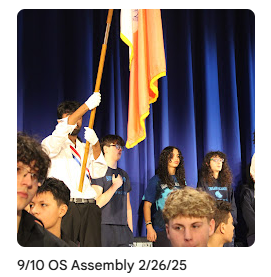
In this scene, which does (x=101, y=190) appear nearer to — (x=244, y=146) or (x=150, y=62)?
(x=150, y=62)

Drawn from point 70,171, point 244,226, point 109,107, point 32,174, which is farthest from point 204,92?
point 32,174

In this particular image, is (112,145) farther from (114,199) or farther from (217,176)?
(217,176)

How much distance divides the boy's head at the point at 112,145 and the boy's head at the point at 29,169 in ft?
4.74

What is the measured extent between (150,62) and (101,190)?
0.98m

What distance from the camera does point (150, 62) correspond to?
292 centimetres

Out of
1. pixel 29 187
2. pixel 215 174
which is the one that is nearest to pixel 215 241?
pixel 29 187

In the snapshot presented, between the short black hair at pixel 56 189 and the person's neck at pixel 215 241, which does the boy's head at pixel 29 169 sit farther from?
the person's neck at pixel 215 241

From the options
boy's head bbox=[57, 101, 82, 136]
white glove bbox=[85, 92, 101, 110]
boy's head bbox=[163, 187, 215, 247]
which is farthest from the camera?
boy's head bbox=[57, 101, 82, 136]

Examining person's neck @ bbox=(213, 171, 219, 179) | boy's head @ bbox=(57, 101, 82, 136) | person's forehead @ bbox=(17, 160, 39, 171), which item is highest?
boy's head @ bbox=(57, 101, 82, 136)

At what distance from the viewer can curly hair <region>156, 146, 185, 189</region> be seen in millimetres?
3253

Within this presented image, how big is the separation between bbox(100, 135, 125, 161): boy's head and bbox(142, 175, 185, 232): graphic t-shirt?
0.35 m

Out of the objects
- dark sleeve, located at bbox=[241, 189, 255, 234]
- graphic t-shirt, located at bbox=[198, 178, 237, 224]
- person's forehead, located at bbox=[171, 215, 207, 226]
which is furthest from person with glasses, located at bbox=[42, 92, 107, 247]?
dark sleeve, located at bbox=[241, 189, 255, 234]

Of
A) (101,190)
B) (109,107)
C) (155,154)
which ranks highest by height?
(109,107)

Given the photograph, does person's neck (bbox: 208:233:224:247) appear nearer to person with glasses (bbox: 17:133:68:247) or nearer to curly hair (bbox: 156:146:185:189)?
person with glasses (bbox: 17:133:68:247)
